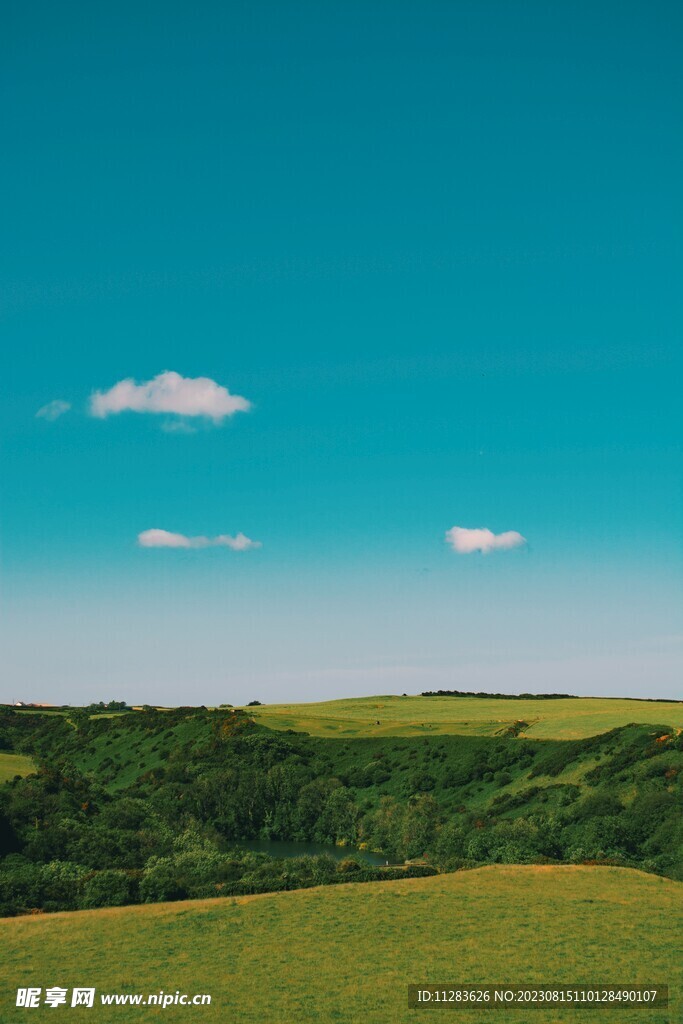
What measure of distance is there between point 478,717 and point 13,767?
82521 mm

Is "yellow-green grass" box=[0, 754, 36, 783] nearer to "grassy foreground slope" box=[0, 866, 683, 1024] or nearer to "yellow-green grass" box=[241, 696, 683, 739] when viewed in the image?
"grassy foreground slope" box=[0, 866, 683, 1024]

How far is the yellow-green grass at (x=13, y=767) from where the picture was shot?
86931 mm

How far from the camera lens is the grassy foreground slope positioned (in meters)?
30.5

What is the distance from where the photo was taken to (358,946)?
37.0 m

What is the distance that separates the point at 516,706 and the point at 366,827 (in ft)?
233

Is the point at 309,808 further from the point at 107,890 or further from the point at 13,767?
the point at 107,890

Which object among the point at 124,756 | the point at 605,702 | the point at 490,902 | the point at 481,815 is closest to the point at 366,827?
the point at 481,815

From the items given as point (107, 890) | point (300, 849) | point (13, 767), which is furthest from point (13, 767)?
point (107, 890)

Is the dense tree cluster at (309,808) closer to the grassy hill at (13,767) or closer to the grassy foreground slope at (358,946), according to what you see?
the grassy hill at (13,767)

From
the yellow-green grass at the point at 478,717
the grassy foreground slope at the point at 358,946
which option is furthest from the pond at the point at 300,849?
the grassy foreground slope at the point at 358,946

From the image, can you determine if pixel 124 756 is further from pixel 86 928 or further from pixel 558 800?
pixel 86 928

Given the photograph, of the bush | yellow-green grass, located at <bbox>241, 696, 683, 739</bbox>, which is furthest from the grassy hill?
yellow-green grass, located at <bbox>241, 696, 683, 739</bbox>

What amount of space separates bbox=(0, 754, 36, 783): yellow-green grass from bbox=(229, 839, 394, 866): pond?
26.9 meters

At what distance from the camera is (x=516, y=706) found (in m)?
158
